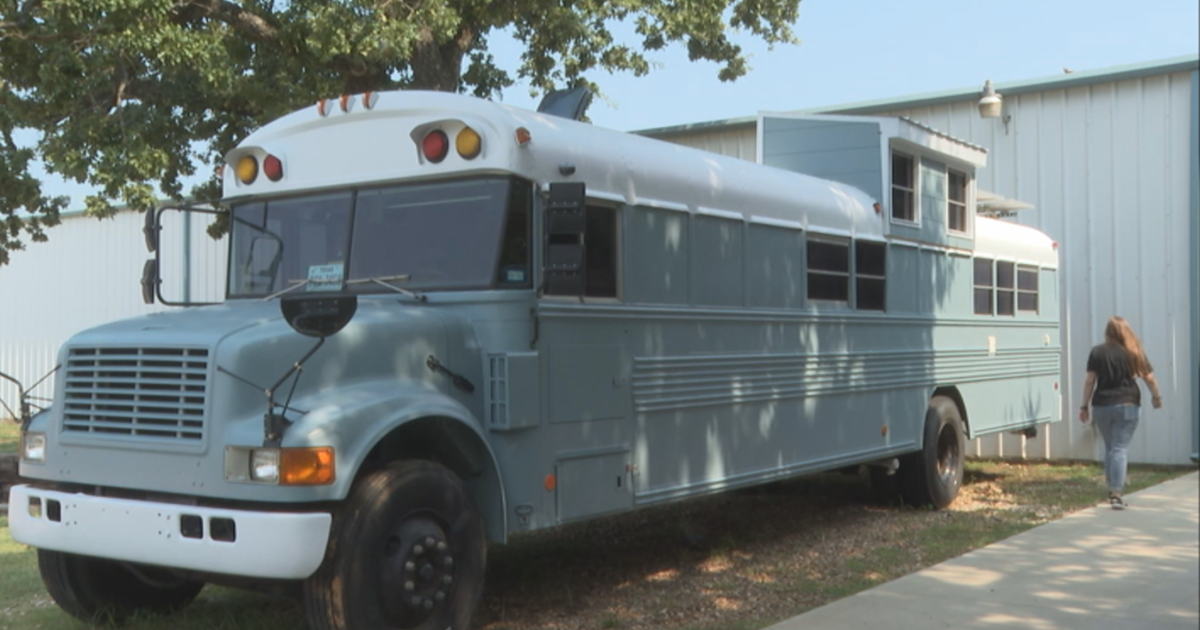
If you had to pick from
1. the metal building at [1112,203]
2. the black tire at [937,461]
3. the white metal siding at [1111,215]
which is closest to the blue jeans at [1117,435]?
the black tire at [937,461]

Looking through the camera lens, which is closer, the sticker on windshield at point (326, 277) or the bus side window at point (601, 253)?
the sticker on windshield at point (326, 277)

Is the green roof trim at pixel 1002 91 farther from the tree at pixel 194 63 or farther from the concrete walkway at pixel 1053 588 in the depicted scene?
the concrete walkway at pixel 1053 588

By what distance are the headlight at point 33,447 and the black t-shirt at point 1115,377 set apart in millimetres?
8323

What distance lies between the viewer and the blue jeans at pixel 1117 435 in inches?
395

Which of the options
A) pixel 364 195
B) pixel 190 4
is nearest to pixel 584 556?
pixel 364 195

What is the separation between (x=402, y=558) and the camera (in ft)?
17.1

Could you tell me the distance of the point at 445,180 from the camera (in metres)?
6.02

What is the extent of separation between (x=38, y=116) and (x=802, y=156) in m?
7.48

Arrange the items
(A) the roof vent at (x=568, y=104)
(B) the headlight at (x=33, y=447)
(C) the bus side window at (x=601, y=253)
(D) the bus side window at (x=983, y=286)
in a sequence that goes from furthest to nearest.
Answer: (D) the bus side window at (x=983, y=286), (A) the roof vent at (x=568, y=104), (C) the bus side window at (x=601, y=253), (B) the headlight at (x=33, y=447)

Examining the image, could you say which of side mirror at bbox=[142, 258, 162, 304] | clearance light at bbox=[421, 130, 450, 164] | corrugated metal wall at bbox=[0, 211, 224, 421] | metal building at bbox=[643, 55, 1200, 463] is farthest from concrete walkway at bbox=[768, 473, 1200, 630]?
corrugated metal wall at bbox=[0, 211, 224, 421]

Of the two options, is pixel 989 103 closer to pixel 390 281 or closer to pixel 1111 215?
pixel 1111 215

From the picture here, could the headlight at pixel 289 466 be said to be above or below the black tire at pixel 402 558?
above

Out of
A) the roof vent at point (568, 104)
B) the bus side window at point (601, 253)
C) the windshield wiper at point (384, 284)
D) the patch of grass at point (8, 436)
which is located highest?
the roof vent at point (568, 104)

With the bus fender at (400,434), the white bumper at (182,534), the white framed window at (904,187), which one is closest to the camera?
the white bumper at (182,534)
